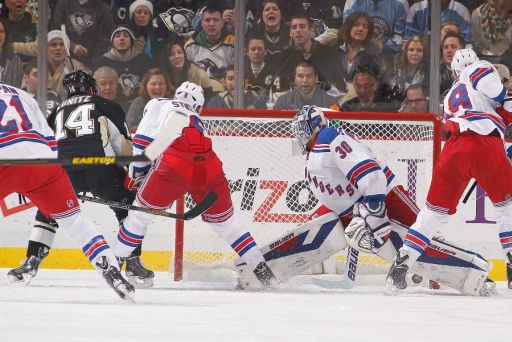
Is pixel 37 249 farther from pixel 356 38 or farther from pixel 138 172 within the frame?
pixel 356 38

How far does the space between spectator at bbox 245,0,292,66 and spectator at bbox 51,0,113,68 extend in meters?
0.99

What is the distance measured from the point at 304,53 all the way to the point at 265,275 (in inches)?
95.6

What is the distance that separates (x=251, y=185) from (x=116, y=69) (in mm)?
1890

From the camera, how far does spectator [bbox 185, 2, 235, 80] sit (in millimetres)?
7277

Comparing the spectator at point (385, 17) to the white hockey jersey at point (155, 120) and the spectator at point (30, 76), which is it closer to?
the spectator at point (30, 76)

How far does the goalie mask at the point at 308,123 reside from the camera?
5.23 metres

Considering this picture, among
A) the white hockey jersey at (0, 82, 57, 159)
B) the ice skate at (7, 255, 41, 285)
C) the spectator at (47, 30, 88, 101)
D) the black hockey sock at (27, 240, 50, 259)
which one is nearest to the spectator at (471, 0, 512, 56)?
the spectator at (47, 30, 88, 101)

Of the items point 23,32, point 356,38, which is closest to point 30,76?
point 23,32

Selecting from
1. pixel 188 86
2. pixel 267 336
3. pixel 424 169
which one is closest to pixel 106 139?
pixel 188 86

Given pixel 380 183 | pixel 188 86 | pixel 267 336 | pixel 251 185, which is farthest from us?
pixel 251 185

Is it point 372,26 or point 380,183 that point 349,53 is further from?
point 380,183

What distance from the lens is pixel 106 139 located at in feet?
18.5

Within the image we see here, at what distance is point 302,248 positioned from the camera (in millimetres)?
5312

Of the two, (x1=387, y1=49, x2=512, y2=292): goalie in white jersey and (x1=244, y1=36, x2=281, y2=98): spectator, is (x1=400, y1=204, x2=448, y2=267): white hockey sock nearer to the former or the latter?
(x1=387, y1=49, x2=512, y2=292): goalie in white jersey
